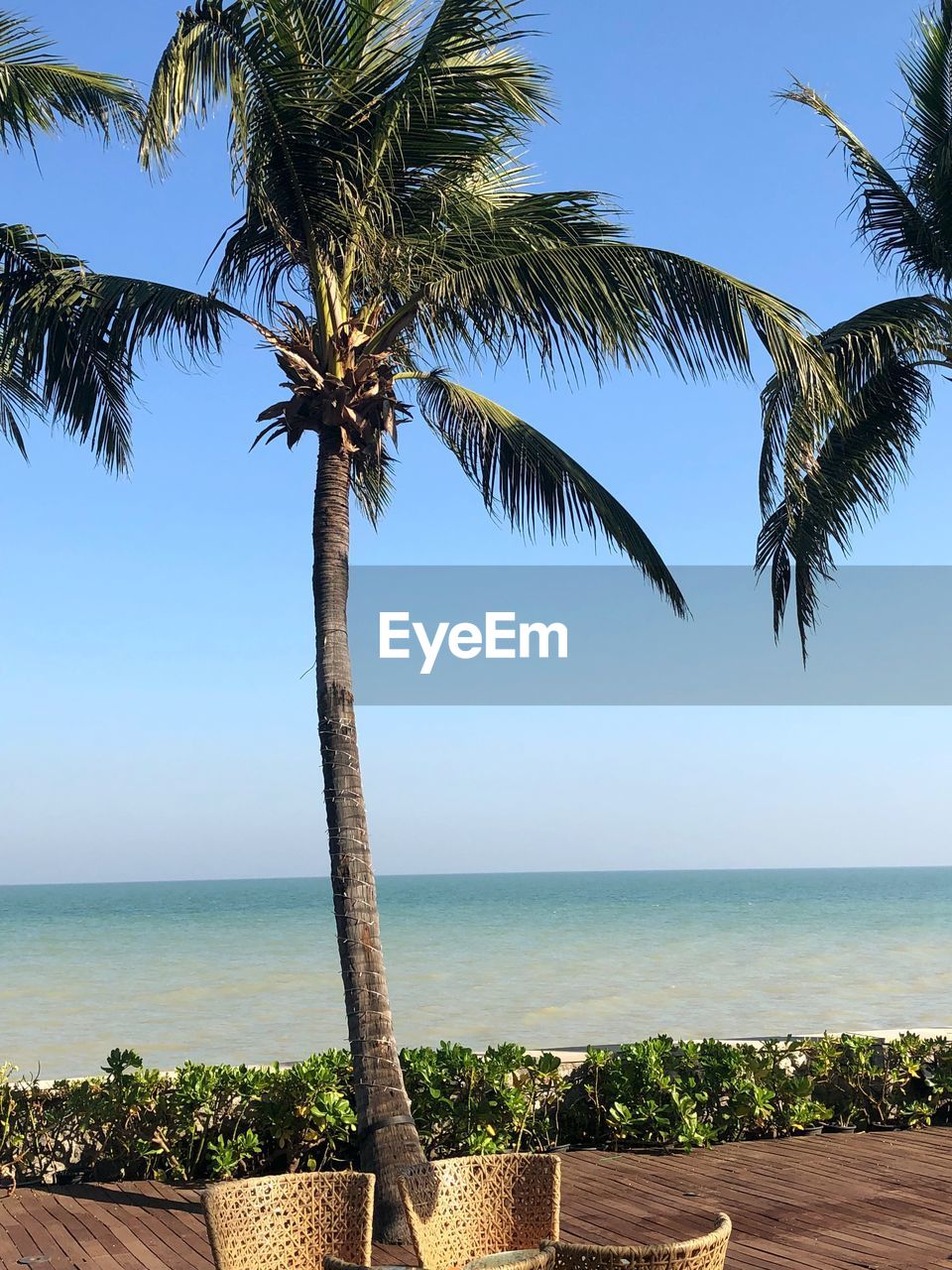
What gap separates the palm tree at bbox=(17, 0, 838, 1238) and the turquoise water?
546 inches

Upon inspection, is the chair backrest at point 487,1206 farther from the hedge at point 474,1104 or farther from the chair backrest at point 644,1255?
the hedge at point 474,1104

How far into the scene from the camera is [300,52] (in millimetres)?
7203

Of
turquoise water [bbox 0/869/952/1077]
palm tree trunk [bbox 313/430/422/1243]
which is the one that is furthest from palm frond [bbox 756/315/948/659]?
turquoise water [bbox 0/869/952/1077]

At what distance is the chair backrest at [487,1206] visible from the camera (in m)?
4.77

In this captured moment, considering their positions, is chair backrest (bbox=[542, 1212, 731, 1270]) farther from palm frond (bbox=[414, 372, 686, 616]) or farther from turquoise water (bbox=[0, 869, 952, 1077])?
turquoise water (bbox=[0, 869, 952, 1077])

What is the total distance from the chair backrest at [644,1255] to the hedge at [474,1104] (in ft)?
13.6

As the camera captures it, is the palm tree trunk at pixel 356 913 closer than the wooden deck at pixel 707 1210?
Result: No

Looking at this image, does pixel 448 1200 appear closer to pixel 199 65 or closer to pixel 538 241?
pixel 538 241

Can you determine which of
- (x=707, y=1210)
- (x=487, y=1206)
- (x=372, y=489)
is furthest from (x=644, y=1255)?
(x=372, y=489)

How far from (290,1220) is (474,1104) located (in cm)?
341

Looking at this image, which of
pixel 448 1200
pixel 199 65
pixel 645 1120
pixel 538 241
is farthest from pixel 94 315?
pixel 645 1120

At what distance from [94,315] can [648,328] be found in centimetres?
361

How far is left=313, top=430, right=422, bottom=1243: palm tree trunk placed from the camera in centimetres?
681

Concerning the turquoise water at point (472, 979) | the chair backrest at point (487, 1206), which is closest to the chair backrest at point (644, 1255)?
the chair backrest at point (487, 1206)
